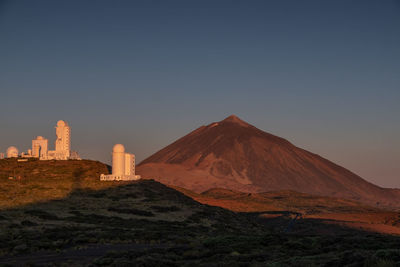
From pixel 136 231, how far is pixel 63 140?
5058cm

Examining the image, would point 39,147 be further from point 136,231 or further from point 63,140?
point 136,231

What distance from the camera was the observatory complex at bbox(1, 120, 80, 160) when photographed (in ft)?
276

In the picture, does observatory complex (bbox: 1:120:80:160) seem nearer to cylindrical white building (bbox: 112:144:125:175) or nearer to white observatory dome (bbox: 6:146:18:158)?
white observatory dome (bbox: 6:146:18:158)

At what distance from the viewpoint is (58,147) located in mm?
86000

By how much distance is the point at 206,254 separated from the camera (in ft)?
81.4

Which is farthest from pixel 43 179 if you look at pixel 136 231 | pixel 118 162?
pixel 136 231

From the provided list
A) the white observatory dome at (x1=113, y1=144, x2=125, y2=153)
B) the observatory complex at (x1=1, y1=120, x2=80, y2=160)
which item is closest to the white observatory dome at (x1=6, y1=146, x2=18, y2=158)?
the observatory complex at (x1=1, y1=120, x2=80, y2=160)

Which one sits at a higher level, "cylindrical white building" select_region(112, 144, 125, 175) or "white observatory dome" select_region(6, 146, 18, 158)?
"white observatory dome" select_region(6, 146, 18, 158)

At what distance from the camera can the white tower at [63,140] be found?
3300 inches

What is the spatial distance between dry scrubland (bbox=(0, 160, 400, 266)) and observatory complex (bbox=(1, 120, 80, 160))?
138 inches

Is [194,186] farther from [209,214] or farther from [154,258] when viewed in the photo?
[154,258]

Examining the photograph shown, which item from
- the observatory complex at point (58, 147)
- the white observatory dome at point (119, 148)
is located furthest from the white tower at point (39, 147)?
the white observatory dome at point (119, 148)

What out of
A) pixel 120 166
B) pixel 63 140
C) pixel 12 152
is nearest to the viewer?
pixel 120 166

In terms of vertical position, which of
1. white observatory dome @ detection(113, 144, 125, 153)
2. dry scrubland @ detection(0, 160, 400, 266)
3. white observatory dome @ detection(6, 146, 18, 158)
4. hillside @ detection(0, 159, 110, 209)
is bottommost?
dry scrubland @ detection(0, 160, 400, 266)
